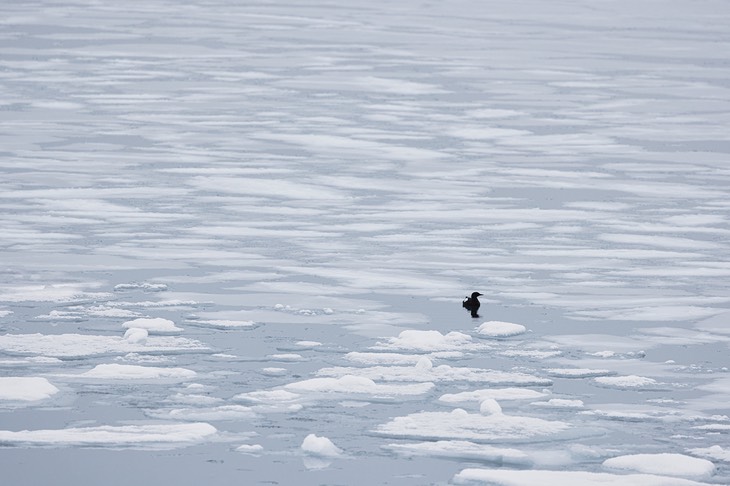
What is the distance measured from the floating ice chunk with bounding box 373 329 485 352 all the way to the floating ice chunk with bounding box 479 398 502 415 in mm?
977

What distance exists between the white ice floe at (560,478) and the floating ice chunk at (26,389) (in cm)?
171

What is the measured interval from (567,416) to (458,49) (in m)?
15.8

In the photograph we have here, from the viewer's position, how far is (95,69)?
18000 mm

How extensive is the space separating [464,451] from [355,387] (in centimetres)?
85

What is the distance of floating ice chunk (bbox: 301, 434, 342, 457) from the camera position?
15.7 feet

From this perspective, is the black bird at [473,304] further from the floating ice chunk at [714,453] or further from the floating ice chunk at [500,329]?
the floating ice chunk at [714,453]

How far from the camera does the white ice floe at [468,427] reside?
500cm

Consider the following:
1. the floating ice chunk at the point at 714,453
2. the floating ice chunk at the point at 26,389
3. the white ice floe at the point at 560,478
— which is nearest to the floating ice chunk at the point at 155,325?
the floating ice chunk at the point at 26,389

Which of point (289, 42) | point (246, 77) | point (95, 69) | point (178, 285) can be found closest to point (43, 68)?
point (95, 69)

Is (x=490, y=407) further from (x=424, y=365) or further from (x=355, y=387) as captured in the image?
(x=424, y=365)

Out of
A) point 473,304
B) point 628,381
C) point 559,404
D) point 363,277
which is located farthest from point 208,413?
point 363,277

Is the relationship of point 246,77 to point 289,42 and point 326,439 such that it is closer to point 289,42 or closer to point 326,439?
point 289,42

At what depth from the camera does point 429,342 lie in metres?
6.34

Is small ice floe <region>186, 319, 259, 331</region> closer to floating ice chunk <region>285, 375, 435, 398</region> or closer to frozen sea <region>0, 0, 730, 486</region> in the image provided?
frozen sea <region>0, 0, 730, 486</region>
